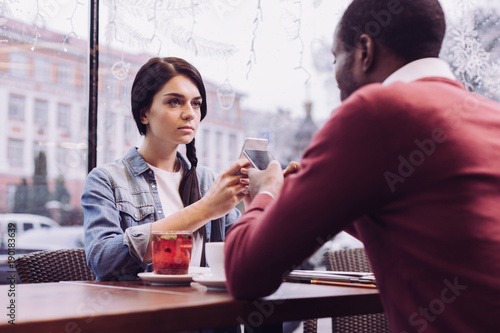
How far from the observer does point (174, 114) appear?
2.11m

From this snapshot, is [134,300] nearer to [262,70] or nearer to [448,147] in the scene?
[448,147]

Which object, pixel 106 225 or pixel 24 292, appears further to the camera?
pixel 106 225

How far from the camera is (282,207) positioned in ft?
2.99

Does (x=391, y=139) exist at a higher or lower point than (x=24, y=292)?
higher

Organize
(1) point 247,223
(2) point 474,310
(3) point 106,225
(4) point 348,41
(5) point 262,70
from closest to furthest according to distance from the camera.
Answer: (2) point 474,310, (1) point 247,223, (4) point 348,41, (3) point 106,225, (5) point 262,70

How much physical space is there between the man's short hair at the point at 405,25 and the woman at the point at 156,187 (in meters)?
0.58

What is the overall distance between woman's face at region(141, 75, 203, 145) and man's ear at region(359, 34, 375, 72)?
3.69 ft

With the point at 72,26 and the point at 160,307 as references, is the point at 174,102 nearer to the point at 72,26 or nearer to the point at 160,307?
the point at 72,26

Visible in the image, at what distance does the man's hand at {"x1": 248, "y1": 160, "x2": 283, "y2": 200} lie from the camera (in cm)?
112

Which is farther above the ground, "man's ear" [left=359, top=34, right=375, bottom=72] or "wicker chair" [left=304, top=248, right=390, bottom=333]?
"man's ear" [left=359, top=34, right=375, bottom=72]

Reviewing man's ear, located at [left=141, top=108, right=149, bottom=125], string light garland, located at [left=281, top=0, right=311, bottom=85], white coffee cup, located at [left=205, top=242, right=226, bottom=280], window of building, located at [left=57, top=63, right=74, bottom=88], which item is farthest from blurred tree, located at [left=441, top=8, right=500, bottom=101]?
white coffee cup, located at [left=205, top=242, right=226, bottom=280]

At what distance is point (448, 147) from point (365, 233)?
0.22m

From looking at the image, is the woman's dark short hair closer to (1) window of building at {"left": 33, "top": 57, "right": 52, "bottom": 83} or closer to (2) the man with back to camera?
(1) window of building at {"left": 33, "top": 57, "right": 52, "bottom": 83}

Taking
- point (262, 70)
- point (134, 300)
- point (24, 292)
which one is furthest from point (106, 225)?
point (262, 70)
